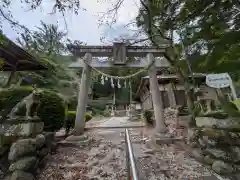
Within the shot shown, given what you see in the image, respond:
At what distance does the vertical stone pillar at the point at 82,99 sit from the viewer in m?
4.46

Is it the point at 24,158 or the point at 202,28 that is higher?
the point at 202,28

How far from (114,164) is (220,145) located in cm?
230

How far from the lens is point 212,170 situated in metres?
2.59

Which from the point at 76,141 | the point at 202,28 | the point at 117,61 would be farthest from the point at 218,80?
the point at 76,141

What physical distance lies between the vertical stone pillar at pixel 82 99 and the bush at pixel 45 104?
2.32 feet

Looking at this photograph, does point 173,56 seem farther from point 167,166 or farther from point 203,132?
point 167,166

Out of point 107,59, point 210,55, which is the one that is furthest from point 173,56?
point 107,59

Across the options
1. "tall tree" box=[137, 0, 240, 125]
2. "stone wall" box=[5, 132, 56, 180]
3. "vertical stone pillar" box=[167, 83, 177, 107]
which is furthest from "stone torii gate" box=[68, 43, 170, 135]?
"vertical stone pillar" box=[167, 83, 177, 107]

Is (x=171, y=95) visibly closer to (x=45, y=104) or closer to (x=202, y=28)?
(x=202, y=28)

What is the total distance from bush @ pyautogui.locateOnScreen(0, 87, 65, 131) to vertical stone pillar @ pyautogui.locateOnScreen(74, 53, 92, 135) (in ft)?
2.32

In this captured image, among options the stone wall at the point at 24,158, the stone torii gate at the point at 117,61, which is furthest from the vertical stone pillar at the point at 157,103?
the stone wall at the point at 24,158

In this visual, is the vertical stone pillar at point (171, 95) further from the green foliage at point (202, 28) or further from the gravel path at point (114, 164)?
the gravel path at point (114, 164)

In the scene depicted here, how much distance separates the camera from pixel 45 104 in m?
3.62

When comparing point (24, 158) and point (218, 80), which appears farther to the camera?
point (218, 80)
